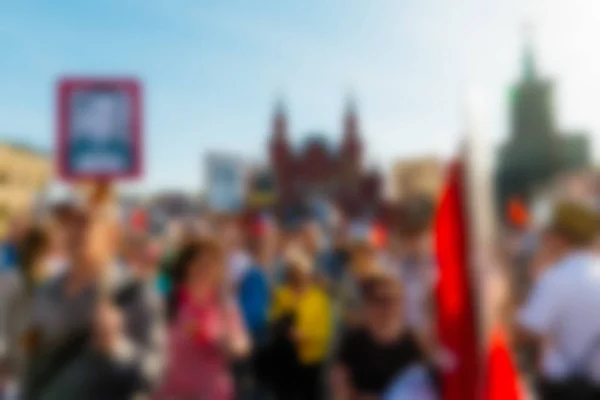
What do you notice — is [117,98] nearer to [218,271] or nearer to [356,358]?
[218,271]

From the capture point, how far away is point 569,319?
409 centimetres

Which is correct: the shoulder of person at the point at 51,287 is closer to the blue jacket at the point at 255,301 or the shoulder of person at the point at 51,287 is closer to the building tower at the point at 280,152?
the blue jacket at the point at 255,301

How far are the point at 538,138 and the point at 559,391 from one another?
1931 inches

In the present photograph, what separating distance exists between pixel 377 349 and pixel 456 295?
7.66 feet

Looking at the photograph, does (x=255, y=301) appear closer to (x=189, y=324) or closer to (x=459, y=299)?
(x=189, y=324)

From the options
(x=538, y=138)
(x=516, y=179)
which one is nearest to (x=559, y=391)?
(x=516, y=179)

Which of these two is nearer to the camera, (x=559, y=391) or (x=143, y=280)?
(x=143, y=280)

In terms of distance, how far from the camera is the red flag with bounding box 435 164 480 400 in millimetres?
1809

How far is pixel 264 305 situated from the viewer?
671cm

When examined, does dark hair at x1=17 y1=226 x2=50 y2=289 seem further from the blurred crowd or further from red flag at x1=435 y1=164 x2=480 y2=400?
red flag at x1=435 y1=164 x2=480 y2=400

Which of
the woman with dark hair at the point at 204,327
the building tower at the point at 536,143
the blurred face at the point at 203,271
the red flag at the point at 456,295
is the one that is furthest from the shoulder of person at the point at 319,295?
the building tower at the point at 536,143

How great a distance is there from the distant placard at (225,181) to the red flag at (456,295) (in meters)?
7.74

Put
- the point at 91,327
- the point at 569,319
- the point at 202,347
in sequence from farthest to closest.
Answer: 1. the point at 202,347
2. the point at 569,319
3. the point at 91,327

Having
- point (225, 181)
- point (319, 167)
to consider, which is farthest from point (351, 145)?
point (225, 181)
